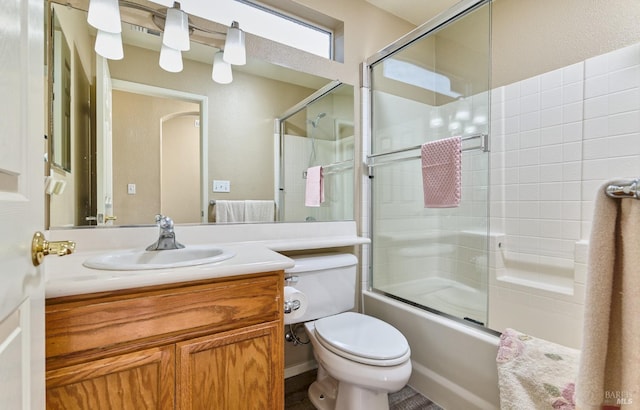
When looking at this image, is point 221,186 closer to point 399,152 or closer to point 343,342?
point 343,342

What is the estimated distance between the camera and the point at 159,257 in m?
1.15

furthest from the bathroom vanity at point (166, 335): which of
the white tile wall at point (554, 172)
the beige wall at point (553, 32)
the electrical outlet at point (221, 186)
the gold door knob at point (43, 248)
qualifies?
the beige wall at point (553, 32)

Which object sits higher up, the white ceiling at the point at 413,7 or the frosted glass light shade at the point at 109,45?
the white ceiling at the point at 413,7

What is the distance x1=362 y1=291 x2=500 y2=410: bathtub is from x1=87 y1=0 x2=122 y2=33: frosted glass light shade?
1937mm

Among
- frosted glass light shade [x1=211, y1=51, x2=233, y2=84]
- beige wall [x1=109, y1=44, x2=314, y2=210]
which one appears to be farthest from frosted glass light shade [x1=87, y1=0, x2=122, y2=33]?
frosted glass light shade [x1=211, y1=51, x2=233, y2=84]

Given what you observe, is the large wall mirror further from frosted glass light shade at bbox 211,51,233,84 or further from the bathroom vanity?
the bathroom vanity

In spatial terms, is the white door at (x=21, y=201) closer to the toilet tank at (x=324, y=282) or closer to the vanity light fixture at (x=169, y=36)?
the vanity light fixture at (x=169, y=36)

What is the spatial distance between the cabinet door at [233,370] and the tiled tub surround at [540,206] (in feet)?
2.92

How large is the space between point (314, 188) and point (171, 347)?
3.85 ft

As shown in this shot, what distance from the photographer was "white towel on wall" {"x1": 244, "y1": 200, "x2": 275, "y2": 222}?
1.55m

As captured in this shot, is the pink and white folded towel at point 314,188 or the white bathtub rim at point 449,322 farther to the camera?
the pink and white folded towel at point 314,188

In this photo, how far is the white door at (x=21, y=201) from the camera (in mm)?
399

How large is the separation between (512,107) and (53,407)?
8.66 feet

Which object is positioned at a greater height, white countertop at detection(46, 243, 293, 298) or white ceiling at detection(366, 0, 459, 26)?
white ceiling at detection(366, 0, 459, 26)
